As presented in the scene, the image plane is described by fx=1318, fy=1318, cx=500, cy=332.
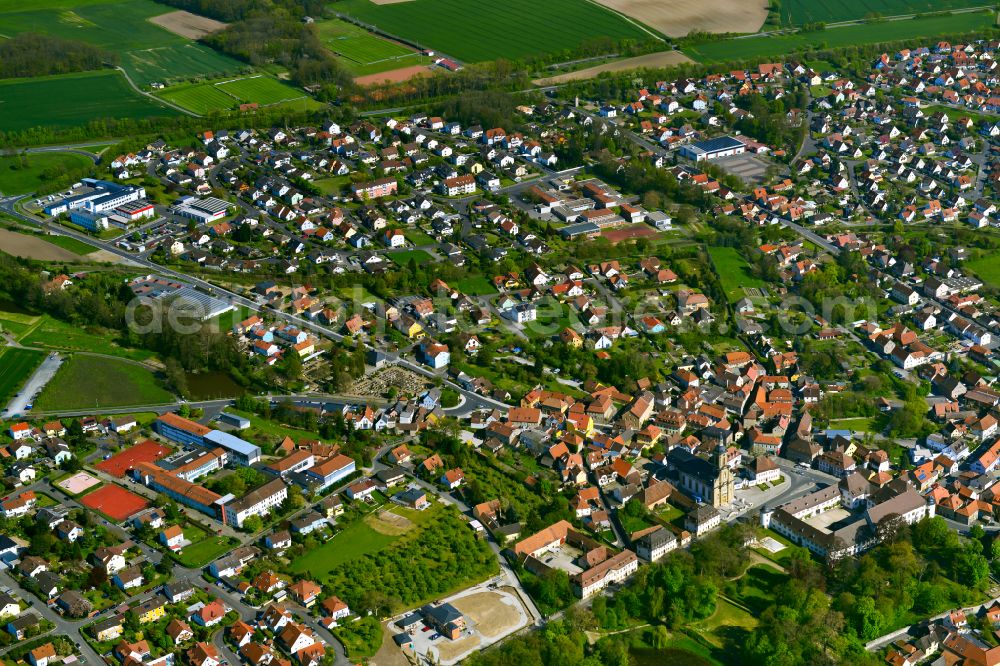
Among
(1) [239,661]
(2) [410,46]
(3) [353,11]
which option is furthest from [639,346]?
(3) [353,11]

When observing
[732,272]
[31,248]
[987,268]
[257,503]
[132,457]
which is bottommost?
[132,457]

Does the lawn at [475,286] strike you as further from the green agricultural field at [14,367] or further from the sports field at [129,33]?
the sports field at [129,33]

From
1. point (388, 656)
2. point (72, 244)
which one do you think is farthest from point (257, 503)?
point (72, 244)

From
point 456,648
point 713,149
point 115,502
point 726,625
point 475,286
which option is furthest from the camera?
point 713,149

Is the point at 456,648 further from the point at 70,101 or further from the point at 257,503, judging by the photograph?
the point at 70,101

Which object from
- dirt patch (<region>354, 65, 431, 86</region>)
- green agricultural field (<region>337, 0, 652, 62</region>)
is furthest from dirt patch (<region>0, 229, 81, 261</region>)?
green agricultural field (<region>337, 0, 652, 62</region>)

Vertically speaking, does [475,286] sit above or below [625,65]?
below
